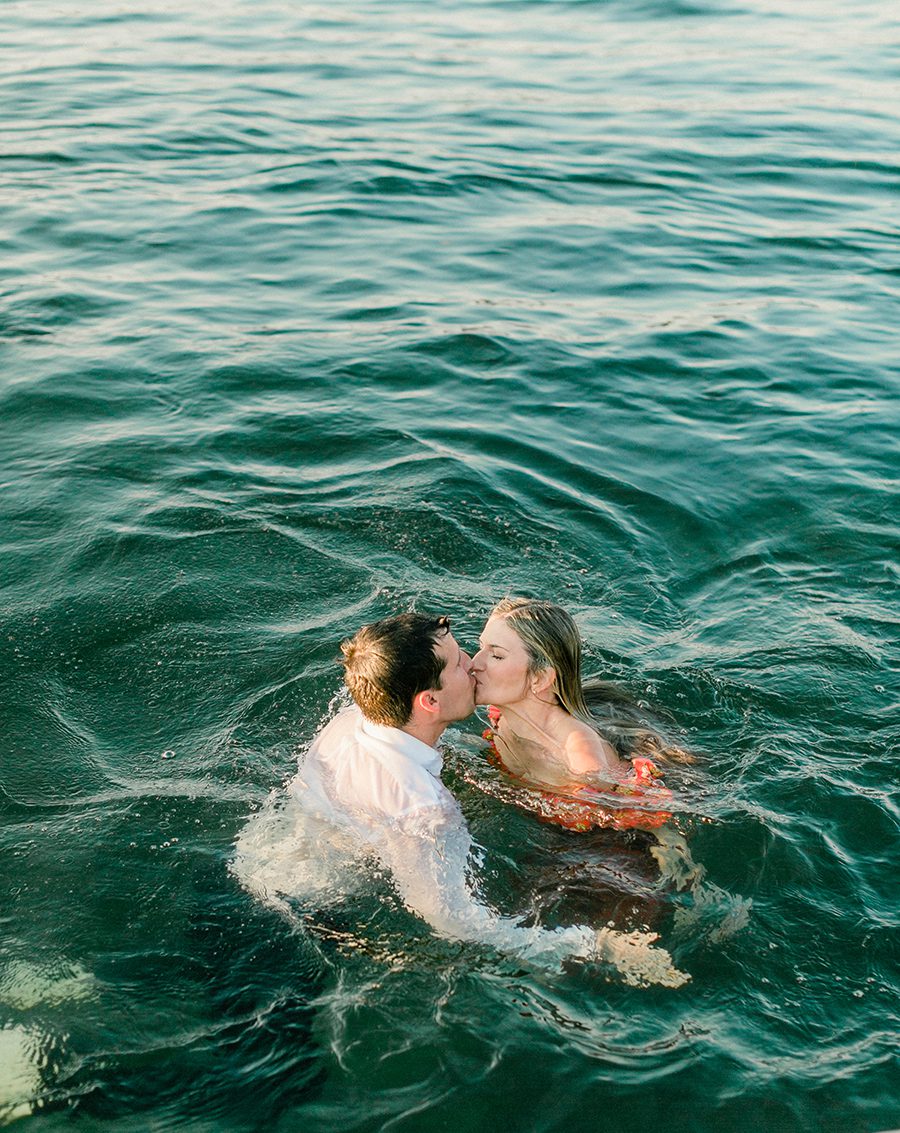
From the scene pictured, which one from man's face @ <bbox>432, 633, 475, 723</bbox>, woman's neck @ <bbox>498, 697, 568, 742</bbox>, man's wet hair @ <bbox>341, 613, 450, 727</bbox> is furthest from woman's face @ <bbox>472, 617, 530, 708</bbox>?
man's wet hair @ <bbox>341, 613, 450, 727</bbox>

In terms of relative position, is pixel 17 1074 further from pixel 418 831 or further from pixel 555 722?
pixel 555 722

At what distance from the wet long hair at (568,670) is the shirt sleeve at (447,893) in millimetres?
1145

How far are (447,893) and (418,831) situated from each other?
29cm

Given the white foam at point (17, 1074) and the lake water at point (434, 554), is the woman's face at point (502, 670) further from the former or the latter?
the white foam at point (17, 1074)

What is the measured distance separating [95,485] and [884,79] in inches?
680

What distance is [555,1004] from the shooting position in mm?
5270

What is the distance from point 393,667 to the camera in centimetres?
559

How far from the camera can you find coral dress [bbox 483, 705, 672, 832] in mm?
6285

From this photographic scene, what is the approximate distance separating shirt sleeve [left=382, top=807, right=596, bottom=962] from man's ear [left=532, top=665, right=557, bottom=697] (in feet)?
3.48

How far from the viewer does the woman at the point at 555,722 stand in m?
6.29

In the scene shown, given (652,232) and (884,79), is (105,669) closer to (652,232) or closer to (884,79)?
(652,232)

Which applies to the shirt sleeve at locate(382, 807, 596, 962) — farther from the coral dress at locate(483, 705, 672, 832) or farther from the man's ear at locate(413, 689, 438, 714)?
the coral dress at locate(483, 705, 672, 832)

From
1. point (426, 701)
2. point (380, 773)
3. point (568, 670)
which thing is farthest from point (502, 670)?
point (380, 773)

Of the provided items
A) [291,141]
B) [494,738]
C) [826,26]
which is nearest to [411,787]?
[494,738]
